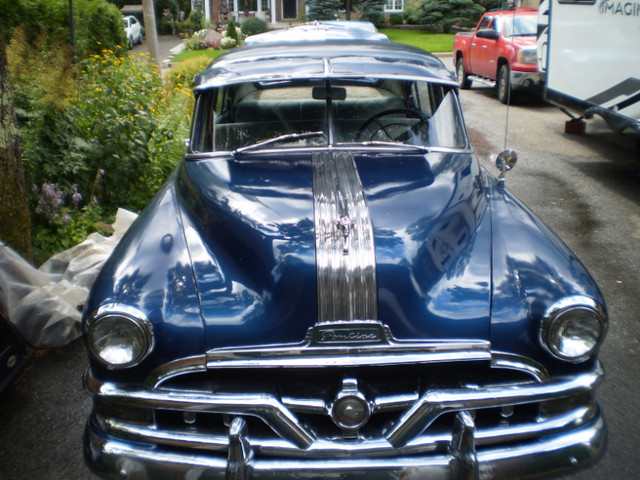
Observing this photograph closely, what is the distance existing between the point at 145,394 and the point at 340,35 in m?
9.60

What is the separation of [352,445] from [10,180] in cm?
344

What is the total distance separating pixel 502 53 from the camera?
41.8ft

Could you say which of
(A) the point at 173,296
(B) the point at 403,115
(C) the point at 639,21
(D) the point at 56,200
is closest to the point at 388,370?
(A) the point at 173,296

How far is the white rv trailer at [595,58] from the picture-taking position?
23.5ft

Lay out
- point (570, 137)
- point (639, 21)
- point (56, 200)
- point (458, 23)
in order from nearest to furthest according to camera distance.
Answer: point (56, 200), point (639, 21), point (570, 137), point (458, 23)

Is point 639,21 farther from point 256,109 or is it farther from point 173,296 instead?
point 173,296

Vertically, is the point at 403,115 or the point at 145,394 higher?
the point at 403,115

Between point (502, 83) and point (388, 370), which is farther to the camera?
point (502, 83)

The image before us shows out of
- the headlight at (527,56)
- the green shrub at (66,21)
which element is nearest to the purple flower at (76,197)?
the green shrub at (66,21)

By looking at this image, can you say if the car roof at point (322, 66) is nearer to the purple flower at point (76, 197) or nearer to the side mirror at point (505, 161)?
the side mirror at point (505, 161)

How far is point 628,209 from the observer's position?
691 cm

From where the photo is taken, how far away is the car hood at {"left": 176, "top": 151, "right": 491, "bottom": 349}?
8.21 feet

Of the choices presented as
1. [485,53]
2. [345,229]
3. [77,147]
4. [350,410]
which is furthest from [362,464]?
[485,53]

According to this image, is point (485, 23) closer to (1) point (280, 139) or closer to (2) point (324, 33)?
(2) point (324, 33)
